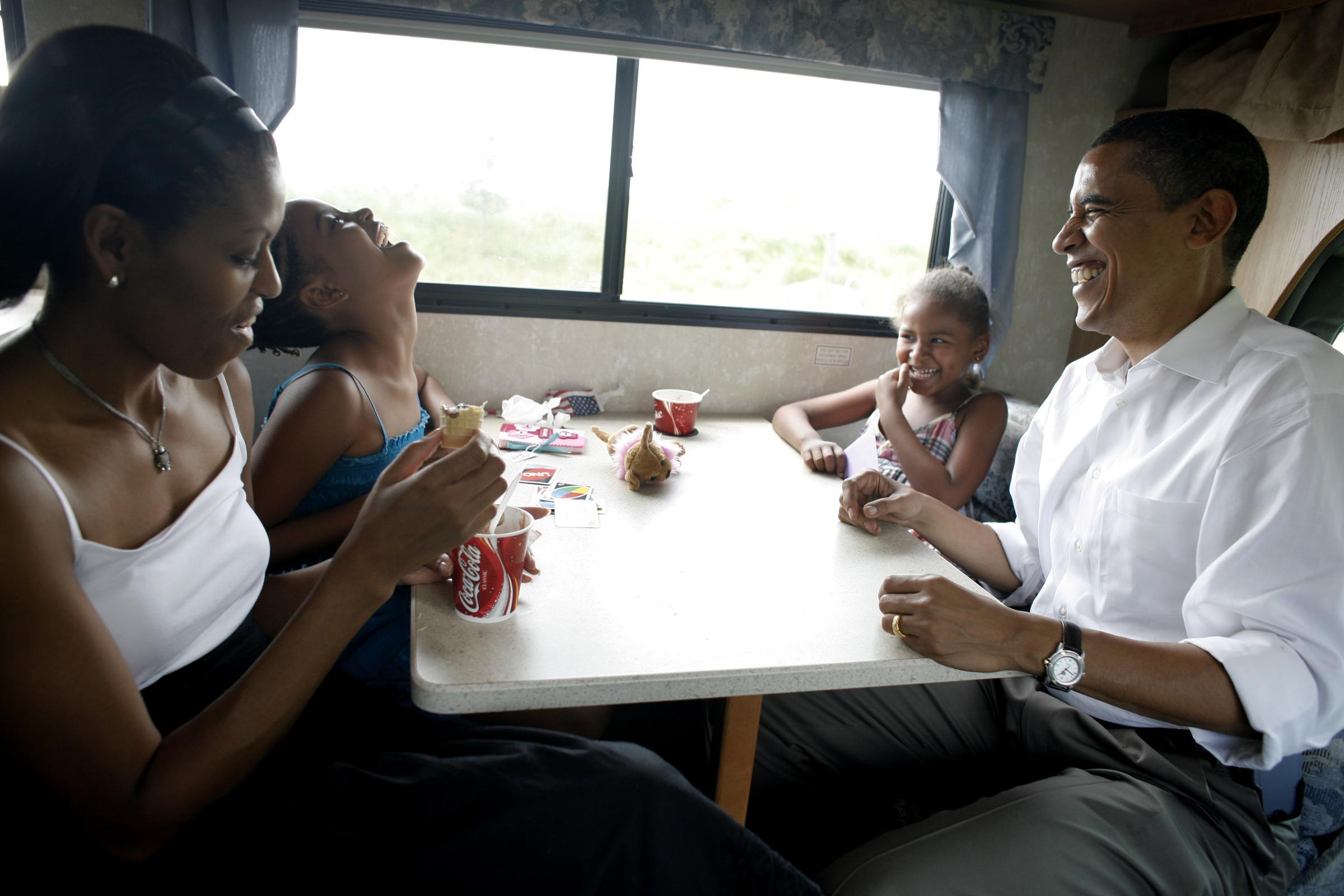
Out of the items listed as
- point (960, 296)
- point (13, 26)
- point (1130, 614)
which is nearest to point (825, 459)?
point (960, 296)

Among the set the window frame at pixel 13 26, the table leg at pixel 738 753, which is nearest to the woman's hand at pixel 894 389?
the table leg at pixel 738 753

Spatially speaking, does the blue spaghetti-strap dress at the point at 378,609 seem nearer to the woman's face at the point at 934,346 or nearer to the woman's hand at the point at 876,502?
the woman's hand at the point at 876,502

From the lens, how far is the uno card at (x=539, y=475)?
5.25 ft

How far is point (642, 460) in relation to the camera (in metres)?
1.61

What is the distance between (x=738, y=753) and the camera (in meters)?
1.11

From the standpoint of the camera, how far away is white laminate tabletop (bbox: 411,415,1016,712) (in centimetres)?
93

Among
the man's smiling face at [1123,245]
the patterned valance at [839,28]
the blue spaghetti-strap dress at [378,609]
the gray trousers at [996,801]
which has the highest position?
the patterned valance at [839,28]

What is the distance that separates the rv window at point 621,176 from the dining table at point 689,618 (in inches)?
40.7

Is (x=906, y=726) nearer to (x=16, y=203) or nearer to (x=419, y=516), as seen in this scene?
(x=419, y=516)

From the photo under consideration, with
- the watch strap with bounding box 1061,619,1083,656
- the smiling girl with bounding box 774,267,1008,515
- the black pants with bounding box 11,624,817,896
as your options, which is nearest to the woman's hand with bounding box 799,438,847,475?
the smiling girl with bounding box 774,267,1008,515

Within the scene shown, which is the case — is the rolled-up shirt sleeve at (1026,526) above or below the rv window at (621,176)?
below

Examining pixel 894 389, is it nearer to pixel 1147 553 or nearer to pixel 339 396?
pixel 1147 553

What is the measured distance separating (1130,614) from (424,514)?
110cm

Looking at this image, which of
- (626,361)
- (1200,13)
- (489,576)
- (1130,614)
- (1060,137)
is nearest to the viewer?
(489,576)
